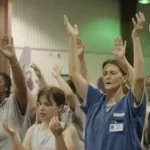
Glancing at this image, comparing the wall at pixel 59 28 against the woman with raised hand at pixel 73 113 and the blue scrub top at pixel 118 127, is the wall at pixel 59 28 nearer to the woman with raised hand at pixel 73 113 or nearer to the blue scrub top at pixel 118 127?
the woman with raised hand at pixel 73 113

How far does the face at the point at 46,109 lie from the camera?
2.19 m

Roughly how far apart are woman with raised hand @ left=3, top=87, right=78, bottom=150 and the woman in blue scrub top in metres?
0.13

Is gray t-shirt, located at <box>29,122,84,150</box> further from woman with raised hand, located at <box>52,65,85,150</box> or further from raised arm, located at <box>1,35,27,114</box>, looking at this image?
woman with raised hand, located at <box>52,65,85,150</box>

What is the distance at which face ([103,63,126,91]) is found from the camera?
216cm

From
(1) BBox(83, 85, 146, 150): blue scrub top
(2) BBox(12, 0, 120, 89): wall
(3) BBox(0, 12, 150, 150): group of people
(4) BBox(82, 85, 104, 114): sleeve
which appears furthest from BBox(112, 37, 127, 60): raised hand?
(2) BBox(12, 0, 120, 89): wall

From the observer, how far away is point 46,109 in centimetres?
219

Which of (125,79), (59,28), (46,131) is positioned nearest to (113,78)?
(125,79)

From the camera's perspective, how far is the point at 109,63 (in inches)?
88.7

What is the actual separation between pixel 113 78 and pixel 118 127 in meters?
0.27

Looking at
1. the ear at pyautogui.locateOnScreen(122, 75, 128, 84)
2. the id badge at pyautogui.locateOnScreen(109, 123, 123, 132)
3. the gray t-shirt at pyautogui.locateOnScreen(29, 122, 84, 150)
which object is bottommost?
the gray t-shirt at pyautogui.locateOnScreen(29, 122, 84, 150)

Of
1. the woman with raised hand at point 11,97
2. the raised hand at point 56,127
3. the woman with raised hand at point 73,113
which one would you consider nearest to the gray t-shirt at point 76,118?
the woman with raised hand at point 73,113

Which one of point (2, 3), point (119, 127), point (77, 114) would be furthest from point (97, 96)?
point (2, 3)

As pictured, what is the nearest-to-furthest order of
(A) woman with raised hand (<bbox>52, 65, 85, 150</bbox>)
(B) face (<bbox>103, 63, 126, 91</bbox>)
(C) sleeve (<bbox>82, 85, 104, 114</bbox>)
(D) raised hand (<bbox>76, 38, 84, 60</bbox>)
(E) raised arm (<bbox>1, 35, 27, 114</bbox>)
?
(B) face (<bbox>103, 63, 126, 91</bbox>), (C) sleeve (<bbox>82, 85, 104, 114</bbox>), (E) raised arm (<bbox>1, 35, 27, 114</bbox>), (D) raised hand (<bbox>76, 38, 84, 60</bbox>), (A) woman with raised hand (<bbox>52, 65, 85, 150</bbox>)

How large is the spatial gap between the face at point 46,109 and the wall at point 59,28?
3.20 m
